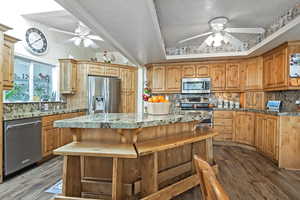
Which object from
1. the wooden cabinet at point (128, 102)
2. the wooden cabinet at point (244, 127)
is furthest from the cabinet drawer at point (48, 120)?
the wooden cabinet at point (244, 127)

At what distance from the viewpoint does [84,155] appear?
1618 millimetres

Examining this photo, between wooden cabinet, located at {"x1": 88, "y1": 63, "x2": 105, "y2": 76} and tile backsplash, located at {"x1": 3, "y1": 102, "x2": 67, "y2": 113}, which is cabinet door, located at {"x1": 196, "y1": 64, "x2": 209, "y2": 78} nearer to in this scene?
wooden cabinet, located at {"x1": 88, "y1": 63, "x2": 105, "y2": 76}

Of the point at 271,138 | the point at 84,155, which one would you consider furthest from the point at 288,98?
the point at 84,155

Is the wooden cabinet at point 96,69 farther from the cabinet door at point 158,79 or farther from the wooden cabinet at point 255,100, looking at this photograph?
the wooden cabinet at point 255,100

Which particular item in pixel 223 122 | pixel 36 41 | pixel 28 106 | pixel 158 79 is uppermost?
pixel 36 41

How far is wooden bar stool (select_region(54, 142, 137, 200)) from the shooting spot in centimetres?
161

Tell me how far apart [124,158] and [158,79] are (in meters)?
3.71

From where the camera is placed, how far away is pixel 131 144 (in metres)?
1.89

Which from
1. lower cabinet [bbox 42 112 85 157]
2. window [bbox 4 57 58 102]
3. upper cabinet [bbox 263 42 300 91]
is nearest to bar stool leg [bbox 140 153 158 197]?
lower cabinet [bbox 42 112 85 157]

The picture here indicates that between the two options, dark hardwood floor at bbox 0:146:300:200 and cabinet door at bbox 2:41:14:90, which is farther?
cabinet door at bbox 2:41:14:90

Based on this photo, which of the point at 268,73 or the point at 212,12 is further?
the point at 268,73

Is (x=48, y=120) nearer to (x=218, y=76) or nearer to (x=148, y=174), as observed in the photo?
(x=148, y=174)

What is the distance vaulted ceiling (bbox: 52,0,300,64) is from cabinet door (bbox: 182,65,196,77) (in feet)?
3.66

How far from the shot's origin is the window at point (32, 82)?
11.9 ft
